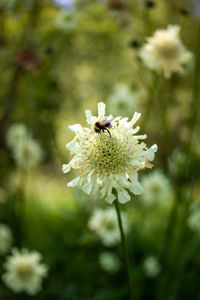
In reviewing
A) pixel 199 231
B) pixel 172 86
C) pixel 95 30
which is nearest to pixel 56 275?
pixel 199 231

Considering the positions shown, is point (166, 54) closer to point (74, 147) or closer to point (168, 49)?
point (168, 49)

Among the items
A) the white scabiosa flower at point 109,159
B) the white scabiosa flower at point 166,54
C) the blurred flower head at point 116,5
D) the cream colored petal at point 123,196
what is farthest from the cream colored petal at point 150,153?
the blurred flower head at point 116,5

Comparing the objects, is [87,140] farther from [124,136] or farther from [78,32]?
[78,32]

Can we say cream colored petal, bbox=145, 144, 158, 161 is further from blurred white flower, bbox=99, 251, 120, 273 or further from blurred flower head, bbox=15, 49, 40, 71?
blurred white flower, bbox=99, 251, 120, 273

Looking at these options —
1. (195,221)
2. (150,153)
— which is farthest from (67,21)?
(150,153)

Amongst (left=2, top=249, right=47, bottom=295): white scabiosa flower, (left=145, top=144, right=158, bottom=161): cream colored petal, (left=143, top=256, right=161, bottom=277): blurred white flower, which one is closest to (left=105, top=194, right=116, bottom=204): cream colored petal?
(left=145, top=144, right=158, bottom=161): cream colored petal

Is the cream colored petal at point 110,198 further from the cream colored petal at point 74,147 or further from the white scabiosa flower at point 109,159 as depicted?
the cream colored petal at point 74,147
